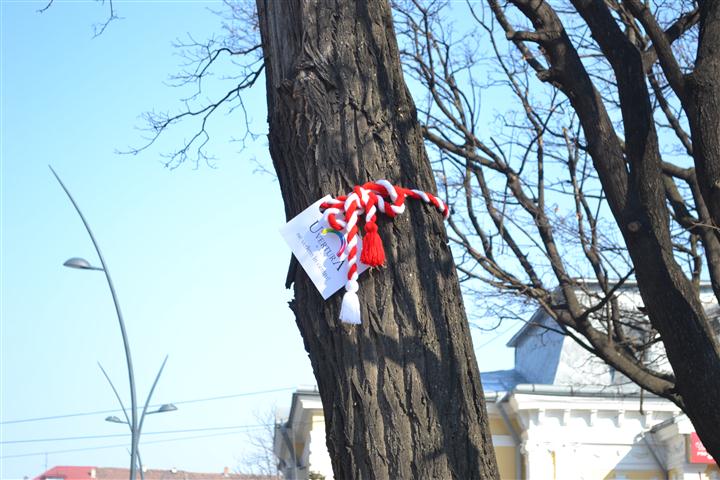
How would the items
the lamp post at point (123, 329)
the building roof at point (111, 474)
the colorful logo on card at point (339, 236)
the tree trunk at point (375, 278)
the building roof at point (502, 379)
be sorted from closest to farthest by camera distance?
the tree trunk at point (375, 278), the colorful logo on card at point (339, 236), the lamp post at point (123, 329), the building roof at point (502, 379), the building roof at point (111, 474)

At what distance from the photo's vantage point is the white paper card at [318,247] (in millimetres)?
2799

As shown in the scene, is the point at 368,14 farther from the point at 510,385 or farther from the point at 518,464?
the point at 510,385

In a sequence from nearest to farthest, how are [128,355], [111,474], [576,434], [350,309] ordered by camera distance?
[350,309], [128,355], [576,434], [111,474]

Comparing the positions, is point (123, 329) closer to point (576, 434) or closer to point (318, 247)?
point (576, 434)

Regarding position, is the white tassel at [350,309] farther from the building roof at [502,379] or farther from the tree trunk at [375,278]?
the building roof at [502,379]

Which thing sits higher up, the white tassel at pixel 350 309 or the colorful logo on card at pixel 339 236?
the colorful logo on card at pixel 339 236

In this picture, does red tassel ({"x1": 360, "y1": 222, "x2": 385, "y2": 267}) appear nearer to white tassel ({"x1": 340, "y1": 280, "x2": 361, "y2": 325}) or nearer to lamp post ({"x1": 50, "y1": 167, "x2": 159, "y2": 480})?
white tassel ({"x1": 340, "y1": 280, "x2": 361, "y2": 325})

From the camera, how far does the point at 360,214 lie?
279 cm

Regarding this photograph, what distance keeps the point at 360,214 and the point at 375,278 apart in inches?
7.1

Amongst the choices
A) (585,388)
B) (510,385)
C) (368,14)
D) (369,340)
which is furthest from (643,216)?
(510,385)

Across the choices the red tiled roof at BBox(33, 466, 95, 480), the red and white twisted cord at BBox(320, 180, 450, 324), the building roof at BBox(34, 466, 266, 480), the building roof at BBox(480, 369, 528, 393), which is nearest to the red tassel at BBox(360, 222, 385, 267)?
the red and white twisted cord at BBox(320, 180, 450, 324)

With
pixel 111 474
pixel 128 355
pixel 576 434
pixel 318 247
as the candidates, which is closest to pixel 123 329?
→ pixel 128 355

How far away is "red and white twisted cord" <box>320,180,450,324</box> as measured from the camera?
8.91ft

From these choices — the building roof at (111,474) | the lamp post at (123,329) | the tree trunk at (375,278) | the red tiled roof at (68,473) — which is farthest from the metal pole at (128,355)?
the red tiled roof at (68,473)
